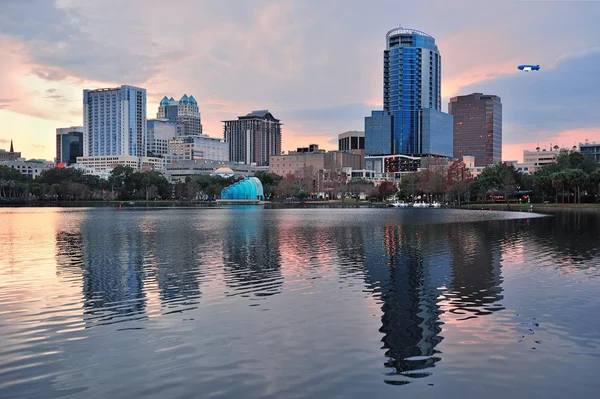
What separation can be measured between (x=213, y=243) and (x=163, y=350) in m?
26.3

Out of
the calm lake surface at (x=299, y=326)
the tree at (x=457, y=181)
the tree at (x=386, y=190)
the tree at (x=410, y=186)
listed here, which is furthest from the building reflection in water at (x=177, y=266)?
the tree at (x=386, y=190)

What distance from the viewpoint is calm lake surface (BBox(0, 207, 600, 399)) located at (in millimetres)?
11492

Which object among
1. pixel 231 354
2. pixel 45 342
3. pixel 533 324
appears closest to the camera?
pixel 231 354

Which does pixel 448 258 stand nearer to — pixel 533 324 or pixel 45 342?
pixel 533 324

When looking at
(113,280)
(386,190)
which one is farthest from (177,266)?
(386,190)

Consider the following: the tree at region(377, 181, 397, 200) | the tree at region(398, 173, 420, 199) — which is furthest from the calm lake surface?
the tree at region(377, 181, 397, 200)

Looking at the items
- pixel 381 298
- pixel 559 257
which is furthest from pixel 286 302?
pixel 559 257

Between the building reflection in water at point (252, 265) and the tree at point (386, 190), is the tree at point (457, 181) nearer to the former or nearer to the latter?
the tree at point (386, 190)

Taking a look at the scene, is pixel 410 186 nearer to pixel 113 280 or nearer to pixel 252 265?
pixel 252 265

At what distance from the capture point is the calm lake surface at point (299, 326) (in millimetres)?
Answer: 11492

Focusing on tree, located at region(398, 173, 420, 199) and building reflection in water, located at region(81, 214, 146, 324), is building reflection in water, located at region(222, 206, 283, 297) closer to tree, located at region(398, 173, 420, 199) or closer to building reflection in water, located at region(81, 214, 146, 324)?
Result: building reflection in water, located at region(81, 214, 146, 324)

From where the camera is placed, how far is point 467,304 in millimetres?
19062

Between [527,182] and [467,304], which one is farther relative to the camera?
[527,182]

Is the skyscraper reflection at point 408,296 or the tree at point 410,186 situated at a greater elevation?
the tree at point 410,186
